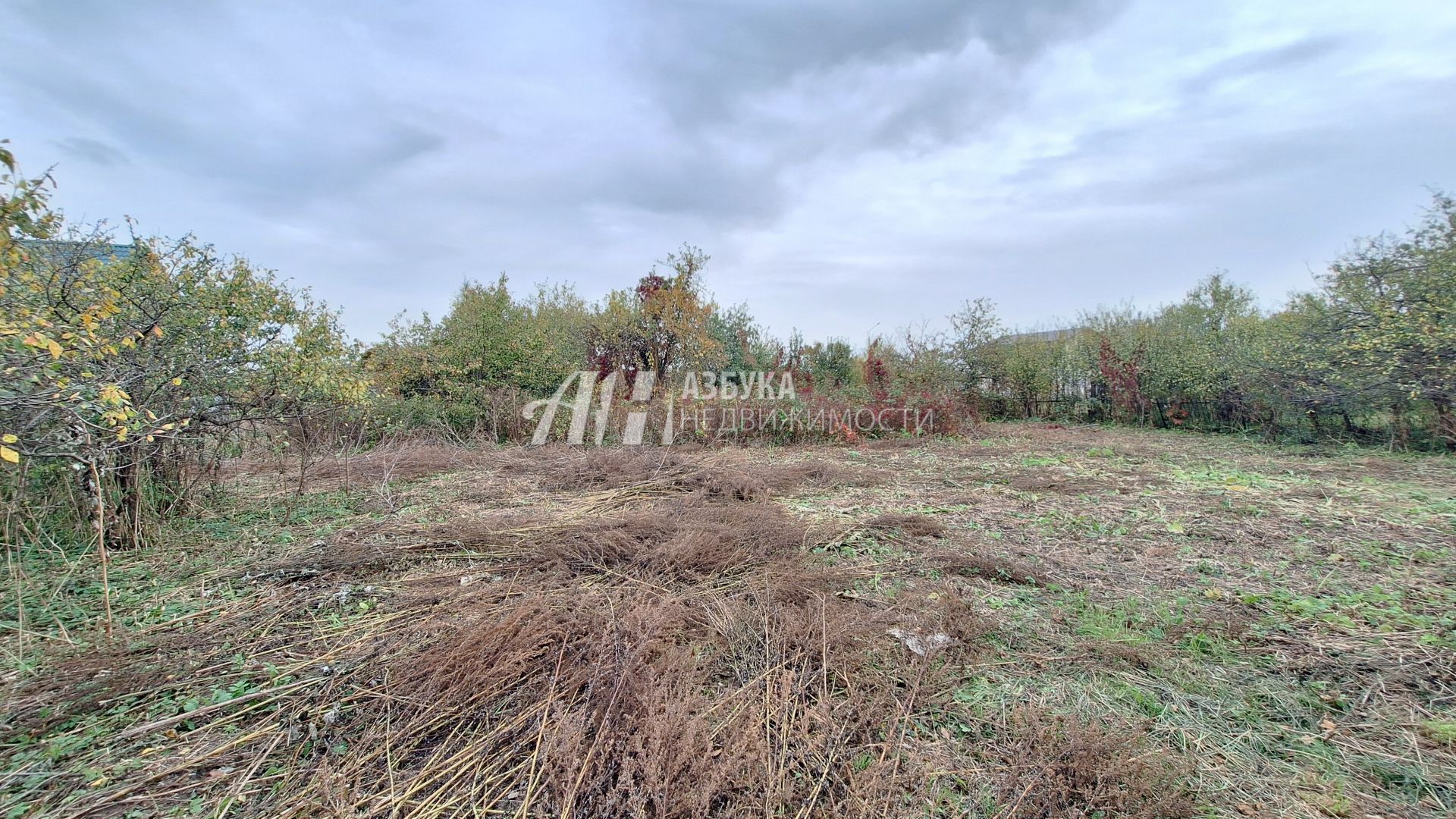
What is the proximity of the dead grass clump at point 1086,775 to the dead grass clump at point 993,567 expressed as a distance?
130cm

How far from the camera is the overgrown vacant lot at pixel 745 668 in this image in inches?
61.6

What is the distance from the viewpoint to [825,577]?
9.73 feet

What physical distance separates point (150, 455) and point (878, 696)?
4.58 m

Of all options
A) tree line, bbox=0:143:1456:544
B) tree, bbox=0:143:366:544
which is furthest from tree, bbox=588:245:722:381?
tree, bbox=0:143:366:544

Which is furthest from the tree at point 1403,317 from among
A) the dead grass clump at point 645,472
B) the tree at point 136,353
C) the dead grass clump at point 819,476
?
the tree at point 136,353

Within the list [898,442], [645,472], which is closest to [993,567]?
[645,472]

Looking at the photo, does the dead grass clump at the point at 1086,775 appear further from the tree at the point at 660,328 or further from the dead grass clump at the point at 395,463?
the tree at the point at 660,328

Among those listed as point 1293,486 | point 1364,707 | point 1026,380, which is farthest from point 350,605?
point 1026,380

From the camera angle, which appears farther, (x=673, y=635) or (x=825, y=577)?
(x=825, y=577)

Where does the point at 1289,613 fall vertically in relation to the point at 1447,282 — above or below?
below

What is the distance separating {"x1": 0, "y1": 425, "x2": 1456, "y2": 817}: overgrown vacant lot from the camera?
157 cm

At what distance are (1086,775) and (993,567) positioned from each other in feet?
5.50

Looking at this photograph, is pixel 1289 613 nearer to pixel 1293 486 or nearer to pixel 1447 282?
pixel 1293 486

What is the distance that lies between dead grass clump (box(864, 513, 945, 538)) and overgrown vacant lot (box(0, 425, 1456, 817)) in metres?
0.03
